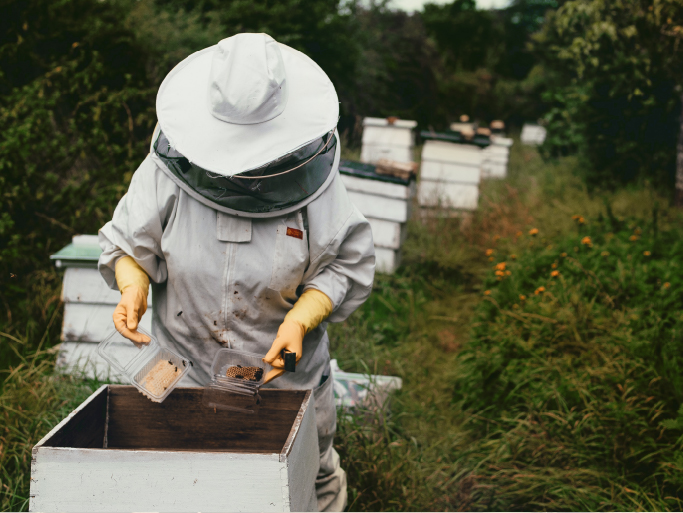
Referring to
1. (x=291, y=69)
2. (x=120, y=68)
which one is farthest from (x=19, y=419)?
(x=120, y=68)

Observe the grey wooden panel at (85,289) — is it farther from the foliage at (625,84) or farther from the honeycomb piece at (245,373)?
the foliage at (625,84)

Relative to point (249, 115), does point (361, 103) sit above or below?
below

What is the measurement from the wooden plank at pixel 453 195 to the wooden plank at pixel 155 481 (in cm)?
529

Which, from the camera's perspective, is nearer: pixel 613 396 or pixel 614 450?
pixel 614 450

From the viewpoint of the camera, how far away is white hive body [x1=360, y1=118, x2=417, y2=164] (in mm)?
6918

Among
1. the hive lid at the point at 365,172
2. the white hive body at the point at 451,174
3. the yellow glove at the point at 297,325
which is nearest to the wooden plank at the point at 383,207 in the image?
the hive lid at the point at 365,172

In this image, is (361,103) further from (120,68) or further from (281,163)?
(281,163)

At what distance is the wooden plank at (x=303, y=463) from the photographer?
4.60 feet

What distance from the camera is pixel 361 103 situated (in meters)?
10.6

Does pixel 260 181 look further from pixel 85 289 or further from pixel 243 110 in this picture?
pixel 85 289

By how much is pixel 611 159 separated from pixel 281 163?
7197 mm

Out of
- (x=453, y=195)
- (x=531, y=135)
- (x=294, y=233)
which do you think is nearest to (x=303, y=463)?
(x=294, y=233)

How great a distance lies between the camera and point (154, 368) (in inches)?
72.8

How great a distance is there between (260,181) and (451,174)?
508cm
